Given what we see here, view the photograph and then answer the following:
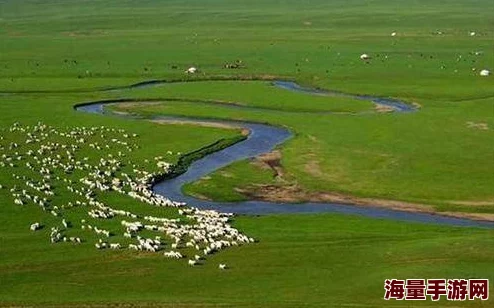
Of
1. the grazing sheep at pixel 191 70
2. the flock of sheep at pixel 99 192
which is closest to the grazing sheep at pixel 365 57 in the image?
the grazing sheep at pixel 191 70

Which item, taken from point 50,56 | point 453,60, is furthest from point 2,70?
point 453,60

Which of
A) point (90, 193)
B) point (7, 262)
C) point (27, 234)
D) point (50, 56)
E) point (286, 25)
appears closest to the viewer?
point (7, 262)

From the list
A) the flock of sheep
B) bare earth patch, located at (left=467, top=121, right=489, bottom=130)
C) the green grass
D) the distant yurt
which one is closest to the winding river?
the flock of sheep

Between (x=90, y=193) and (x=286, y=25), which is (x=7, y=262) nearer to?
(x=90, y=193)

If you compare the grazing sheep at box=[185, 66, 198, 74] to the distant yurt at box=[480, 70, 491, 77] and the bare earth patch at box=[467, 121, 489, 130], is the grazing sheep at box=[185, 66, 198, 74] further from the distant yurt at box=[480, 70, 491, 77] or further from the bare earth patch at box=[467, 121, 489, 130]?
the bare earth patch at box=[467, 121, 489, 130]

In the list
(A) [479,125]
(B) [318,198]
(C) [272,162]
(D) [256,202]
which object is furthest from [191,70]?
(D) [256,202]

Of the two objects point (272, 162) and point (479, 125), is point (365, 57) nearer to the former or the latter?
point (479, 125)
